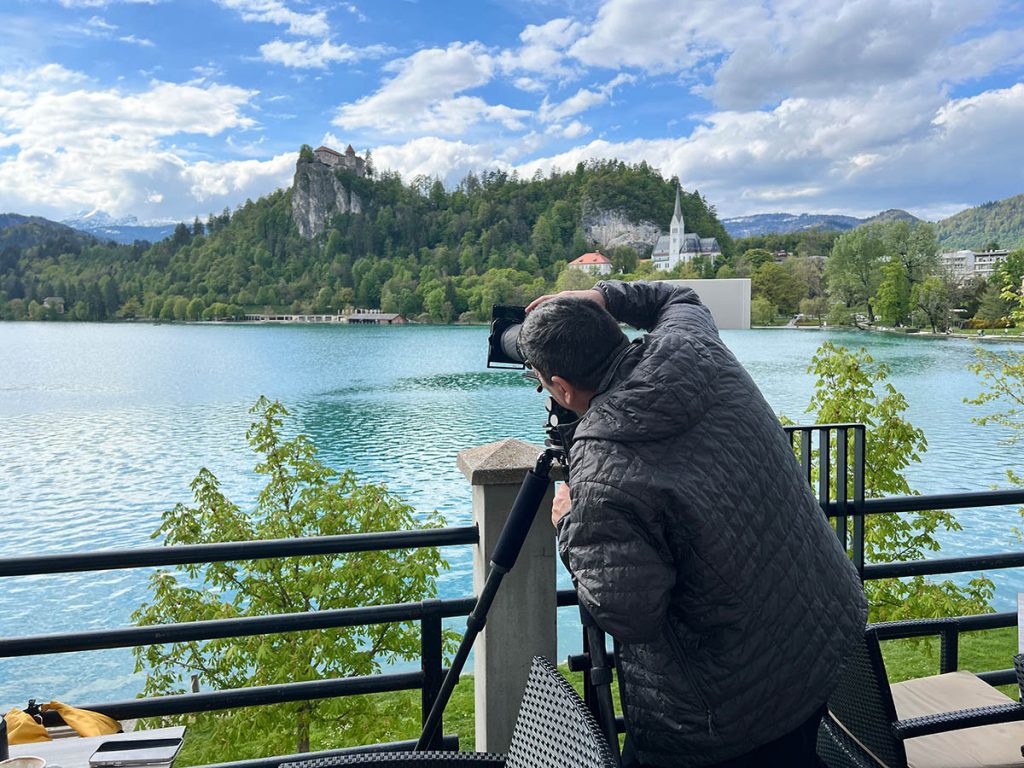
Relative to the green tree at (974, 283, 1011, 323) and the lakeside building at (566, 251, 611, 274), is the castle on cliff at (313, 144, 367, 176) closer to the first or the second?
the green tree at (974, 283, 1011, 323)

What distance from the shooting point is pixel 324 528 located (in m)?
4.29

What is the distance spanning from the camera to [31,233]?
67.4m

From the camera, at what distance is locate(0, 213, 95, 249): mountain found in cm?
6450

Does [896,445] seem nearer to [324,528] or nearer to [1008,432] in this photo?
[324,528]

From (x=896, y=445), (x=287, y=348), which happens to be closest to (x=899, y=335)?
(x=287, y=348)

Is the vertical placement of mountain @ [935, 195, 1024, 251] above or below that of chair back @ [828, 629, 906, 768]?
above

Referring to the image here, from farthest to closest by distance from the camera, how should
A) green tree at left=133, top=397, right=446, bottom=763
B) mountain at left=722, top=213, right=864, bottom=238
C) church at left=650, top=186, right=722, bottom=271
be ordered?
1. mountain at left=722, top=213, right=864, bottom=238
2. church at left=650, top=186, right=722, bottom=271
3. green tree at left=133, top=397, right=446, bottom=763

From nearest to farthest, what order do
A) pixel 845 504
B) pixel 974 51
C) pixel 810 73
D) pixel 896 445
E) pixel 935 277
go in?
pixel 845 504 → pixel 896 445 → pixel 935 277 → pixel 974 51 → pixel 810 73

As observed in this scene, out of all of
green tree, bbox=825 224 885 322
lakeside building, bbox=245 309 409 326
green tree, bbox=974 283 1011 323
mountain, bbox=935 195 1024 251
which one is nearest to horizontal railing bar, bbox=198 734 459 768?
green tree, bbox=974 283 1011 323

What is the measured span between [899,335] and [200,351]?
137 ft

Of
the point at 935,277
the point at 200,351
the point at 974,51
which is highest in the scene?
the point at 974,51

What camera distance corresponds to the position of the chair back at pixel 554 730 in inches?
34.9

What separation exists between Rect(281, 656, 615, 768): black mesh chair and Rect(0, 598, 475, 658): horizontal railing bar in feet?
1.63

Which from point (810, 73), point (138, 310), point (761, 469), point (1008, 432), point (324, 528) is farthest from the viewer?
point (810, 73)
